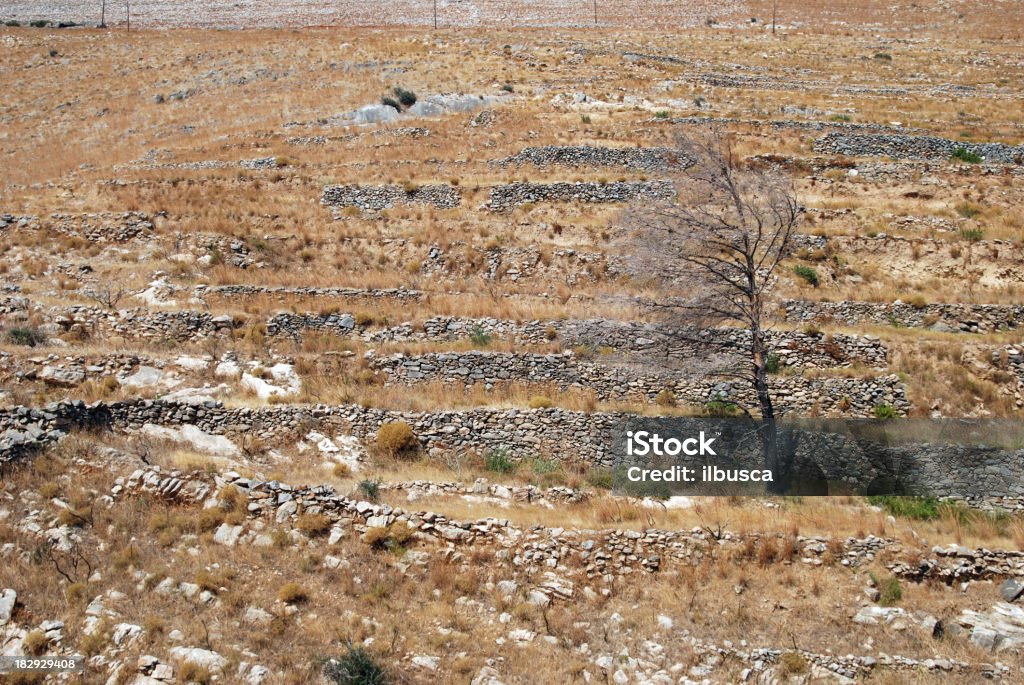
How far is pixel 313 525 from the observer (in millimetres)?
12391

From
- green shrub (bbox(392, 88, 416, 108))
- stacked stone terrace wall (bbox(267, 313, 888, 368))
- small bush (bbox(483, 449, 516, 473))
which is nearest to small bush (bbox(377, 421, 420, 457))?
small bush (bbox(483, 449, 516, 473))

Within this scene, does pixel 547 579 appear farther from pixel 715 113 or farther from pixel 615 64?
pixel 615 64

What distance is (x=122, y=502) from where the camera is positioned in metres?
12.9

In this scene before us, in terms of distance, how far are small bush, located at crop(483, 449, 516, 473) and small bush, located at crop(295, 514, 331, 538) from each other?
162 inches

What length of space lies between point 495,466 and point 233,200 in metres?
19.6

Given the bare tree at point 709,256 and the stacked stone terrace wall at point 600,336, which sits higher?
the bare tree at point 709,256

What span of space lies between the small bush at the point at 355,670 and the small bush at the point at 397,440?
6140mm

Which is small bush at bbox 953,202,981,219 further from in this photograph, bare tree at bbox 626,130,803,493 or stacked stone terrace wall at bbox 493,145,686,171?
bare tree at bbox 626,130,803,493

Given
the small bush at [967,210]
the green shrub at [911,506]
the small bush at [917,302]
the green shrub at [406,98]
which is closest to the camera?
the green shrub at [911,506]

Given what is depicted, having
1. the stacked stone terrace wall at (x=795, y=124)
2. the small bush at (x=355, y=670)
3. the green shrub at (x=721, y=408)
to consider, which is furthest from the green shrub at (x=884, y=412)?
the stacked stone terrace wall at (x=795, y=124)

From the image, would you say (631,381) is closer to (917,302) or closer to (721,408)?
(721,408)

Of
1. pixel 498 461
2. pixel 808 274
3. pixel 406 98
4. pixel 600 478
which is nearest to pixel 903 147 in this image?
pixel 808 274

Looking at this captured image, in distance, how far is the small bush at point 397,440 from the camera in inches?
616

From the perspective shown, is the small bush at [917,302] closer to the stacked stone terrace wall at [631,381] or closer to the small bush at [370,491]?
the stacked stone terrace wall at [631,381]
